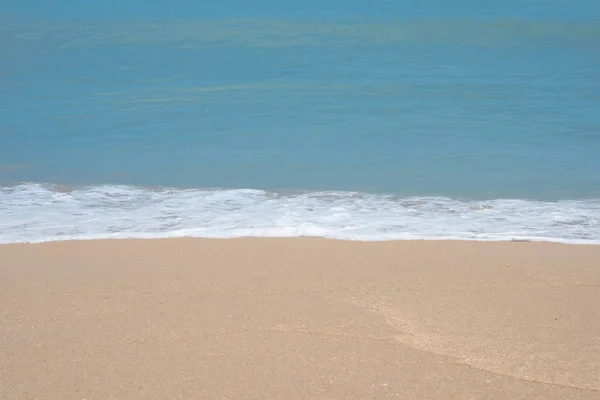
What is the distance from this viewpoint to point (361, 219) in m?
4.49

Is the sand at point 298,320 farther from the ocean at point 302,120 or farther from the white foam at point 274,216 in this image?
the ocean at point 302,120

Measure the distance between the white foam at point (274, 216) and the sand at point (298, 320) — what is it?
203 millimetres

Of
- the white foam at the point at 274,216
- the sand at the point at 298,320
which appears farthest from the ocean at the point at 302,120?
the sand at the point at 298,320

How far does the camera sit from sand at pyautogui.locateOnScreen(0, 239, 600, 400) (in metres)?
2.56

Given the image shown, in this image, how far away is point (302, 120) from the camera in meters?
7.61

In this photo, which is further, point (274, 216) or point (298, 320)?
point (274, 216)

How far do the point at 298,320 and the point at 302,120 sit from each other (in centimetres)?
476

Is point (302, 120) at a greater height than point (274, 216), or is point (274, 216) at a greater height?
point (302, 120)

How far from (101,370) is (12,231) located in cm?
196

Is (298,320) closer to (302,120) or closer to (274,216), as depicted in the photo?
(274,216)

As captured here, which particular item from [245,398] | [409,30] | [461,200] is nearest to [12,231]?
[245,398]

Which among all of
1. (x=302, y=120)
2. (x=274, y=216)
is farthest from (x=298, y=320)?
(x=302, y=120)

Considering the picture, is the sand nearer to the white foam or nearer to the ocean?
the white foam

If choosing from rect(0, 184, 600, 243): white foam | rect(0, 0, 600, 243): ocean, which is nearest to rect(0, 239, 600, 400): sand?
rect(0, 184, 600, 243): white foam
